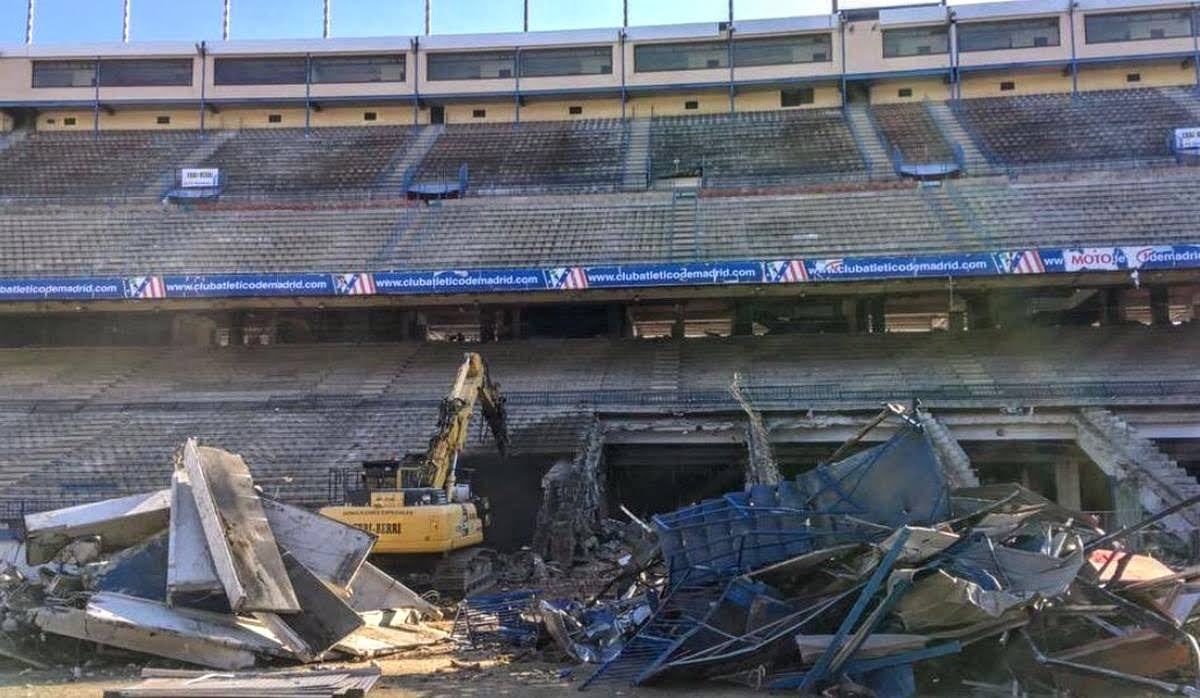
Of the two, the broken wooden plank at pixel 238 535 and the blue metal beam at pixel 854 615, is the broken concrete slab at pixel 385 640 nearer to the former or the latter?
the broken wooden plank at pixel 238 535

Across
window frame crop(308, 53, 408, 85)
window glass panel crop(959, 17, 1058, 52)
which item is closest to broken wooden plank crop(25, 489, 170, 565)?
window frame crop(308, 53, 408, 85)

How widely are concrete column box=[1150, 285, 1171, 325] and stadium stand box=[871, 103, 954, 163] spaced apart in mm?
8501

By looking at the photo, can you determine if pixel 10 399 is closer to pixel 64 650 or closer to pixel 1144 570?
pixel 64 650

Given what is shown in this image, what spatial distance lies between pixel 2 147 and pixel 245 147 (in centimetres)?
1048

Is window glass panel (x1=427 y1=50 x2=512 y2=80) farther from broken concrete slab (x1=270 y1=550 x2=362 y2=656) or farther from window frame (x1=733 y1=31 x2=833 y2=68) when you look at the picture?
broken concrete slab (x1=270 y1=550 x2=362 y2=656)

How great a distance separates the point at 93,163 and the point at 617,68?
21.7m

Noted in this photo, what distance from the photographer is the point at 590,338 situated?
26.7 m

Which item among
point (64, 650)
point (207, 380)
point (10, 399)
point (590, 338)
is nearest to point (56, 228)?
point (10, 399)

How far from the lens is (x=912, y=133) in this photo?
1292 inches

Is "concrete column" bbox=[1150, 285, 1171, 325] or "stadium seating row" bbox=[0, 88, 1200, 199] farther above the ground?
"stadium seating row" bbox=[0, 88, 1200, 199]

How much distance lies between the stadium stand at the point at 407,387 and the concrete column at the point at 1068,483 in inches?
65.5

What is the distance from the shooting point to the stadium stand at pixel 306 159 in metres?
32.4

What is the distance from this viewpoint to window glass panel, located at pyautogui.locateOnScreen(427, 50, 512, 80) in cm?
3747

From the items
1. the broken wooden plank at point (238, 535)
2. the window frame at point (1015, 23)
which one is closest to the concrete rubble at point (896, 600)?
the broken wooden plank at point (238, 535)
